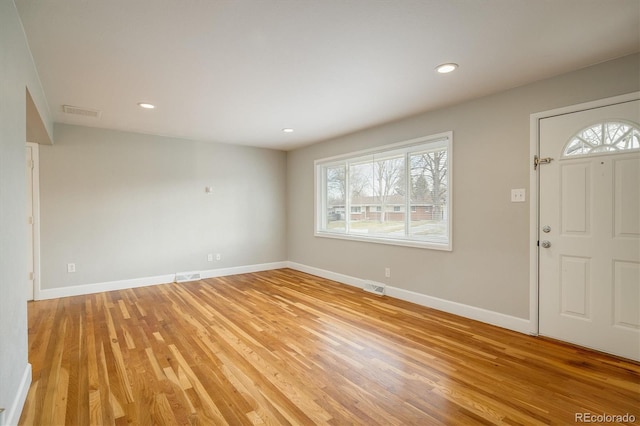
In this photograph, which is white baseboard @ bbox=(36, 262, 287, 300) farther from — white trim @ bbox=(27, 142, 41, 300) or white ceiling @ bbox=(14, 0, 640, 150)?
white ceiling @ bbox=(14, 0, 640, 150)

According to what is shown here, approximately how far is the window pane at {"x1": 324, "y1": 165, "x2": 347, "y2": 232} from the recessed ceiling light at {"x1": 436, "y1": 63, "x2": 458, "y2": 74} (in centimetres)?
281

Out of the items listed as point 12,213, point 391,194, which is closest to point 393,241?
point 391,194

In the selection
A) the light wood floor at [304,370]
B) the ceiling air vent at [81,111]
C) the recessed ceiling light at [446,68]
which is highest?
the ceiling air vent at [81,111]

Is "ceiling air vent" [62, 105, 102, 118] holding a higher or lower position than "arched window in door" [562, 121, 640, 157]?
higher

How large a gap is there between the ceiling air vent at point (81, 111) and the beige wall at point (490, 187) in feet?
12.7

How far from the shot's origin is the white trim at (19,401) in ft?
5.41

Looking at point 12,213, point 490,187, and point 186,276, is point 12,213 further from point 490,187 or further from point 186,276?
point 490,187

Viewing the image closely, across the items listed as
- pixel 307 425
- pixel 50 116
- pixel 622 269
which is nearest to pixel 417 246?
pixel 622 269

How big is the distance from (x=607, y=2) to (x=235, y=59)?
8.39 feet

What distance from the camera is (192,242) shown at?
5484 mm

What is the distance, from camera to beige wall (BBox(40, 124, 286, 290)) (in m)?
4.43

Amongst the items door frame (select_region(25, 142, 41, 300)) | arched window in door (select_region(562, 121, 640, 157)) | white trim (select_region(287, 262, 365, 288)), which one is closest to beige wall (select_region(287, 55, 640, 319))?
arched window in door (select_region(562, 121, 640, 157))

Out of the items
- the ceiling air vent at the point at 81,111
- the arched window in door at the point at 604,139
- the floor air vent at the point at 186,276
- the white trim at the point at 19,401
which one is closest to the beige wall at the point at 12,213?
the white trim at the point at 19,401

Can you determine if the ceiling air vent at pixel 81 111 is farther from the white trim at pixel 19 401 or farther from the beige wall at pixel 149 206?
the white trim at pixel 19 401
